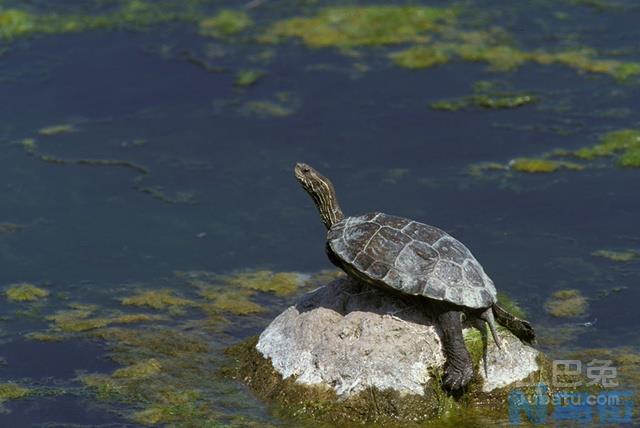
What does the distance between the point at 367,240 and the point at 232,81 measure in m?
9.83

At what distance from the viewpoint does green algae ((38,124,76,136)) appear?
16792 millimetres

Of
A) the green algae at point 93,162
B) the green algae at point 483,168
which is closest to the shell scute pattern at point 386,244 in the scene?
the green algae at point 483,168

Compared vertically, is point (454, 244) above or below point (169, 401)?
above

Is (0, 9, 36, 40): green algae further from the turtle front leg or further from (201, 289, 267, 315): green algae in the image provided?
the turtle front leg

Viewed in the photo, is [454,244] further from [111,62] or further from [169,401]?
[111,62]

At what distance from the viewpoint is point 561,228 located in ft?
45.4

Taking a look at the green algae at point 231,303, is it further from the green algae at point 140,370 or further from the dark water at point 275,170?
the green algae at point 140,370

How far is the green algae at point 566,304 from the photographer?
1199 centimetres

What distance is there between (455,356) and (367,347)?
2.26 feet

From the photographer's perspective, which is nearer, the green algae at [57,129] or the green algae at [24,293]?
the green algae at [24,293]

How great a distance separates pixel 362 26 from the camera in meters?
20.8

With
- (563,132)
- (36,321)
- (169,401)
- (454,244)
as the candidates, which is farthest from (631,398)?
(563,132)

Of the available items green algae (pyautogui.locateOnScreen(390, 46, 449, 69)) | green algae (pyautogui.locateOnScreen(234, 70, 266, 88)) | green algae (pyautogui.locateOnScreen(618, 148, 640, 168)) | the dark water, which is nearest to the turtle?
the dark water

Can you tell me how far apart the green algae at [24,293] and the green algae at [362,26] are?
8.64m
